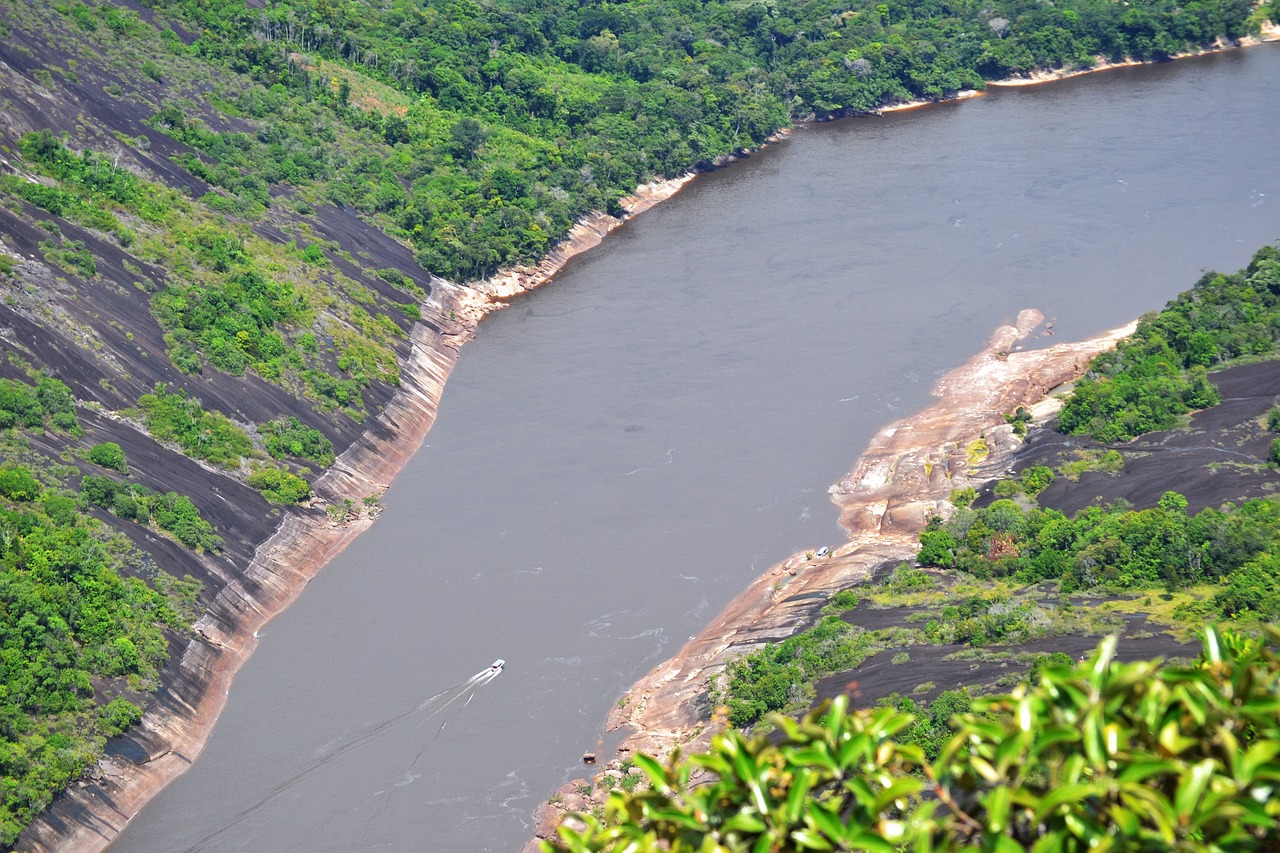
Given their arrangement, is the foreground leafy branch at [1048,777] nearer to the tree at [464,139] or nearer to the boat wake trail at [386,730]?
the boat wake trail at [386,730]

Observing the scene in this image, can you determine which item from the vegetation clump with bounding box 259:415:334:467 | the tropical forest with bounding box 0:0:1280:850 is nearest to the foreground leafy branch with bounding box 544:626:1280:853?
the tropical forest with bounding box 0:0:1280:850

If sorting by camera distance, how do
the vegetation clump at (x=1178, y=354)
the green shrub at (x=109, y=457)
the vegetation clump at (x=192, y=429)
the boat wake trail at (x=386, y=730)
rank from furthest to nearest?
1. the vegetation clump at (x=1178, y=354)
2. the vegetation clump at (x=192, y=429)
3. the green shrub at (x=109, y=457)
4. the boat wake trail at (x=386, y=730)

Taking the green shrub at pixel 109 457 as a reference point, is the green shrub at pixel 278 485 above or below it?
below

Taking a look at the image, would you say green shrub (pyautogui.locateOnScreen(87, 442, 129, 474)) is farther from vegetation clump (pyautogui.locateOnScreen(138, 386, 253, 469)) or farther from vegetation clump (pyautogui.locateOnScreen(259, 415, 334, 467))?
vegetation clump (pyautogui.locateOnScreen(259, 415, 334, 467))

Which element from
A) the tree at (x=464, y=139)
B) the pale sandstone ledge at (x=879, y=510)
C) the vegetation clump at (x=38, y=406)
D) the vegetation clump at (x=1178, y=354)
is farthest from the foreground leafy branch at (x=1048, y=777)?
the tree at (x=464, y=139)

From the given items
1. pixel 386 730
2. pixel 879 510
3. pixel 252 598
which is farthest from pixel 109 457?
pixel 879 510

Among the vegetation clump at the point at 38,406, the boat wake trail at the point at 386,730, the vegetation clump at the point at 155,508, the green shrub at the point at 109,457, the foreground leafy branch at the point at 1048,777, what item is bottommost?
the boat wake trail at the point at 386,730

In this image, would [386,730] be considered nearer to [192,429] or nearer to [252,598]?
[252,598]
